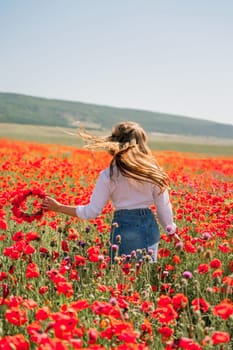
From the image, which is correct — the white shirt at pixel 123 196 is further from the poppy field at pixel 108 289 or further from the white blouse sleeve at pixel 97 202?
the poppy field at pixel 108 289

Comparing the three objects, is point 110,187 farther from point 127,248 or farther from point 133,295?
point 133,295

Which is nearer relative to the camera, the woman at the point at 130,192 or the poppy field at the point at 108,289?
the poppy field at the point at 108,289

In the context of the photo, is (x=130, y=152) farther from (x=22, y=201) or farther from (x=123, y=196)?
(x=22, y=201)

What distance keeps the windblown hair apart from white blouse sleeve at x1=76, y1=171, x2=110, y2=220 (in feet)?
0.34

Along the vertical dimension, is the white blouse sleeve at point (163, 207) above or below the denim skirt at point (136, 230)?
above

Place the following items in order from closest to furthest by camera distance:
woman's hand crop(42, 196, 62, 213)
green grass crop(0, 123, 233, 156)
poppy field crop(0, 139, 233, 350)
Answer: poppy field crop(0, 139, 233, 350) < woman's hand crop(42, 196, 62, 213) < green grass crop(0, 123, 233, 156)

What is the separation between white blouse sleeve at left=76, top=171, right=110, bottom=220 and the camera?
4.59 m

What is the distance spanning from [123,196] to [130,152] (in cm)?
42

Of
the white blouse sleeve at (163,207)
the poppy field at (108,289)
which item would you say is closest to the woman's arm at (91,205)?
the poppy field at (108,289)

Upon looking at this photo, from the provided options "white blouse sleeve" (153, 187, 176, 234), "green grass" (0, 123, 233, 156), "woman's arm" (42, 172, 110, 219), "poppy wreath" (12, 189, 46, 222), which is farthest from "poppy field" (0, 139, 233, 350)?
"green grass" (0, 123, 233, 156)

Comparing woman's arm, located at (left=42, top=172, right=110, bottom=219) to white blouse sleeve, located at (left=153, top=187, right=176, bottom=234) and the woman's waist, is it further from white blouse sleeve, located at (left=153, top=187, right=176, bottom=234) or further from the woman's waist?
white blouse sleeve, located at (left=153, top=187, right=176, bottom=234)

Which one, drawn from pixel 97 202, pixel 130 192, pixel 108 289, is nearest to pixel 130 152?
pixel 130 192

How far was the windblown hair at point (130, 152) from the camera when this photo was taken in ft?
14.5

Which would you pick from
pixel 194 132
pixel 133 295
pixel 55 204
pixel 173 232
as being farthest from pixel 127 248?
pixel 194 132
